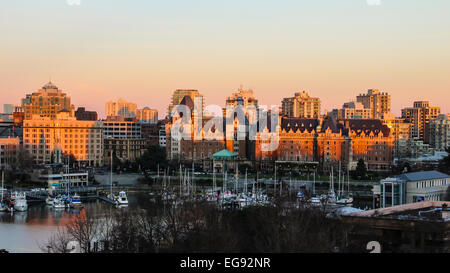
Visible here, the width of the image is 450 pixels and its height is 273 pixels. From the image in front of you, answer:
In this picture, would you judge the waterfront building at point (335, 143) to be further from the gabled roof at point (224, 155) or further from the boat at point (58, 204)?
the boat at point (58, 204)

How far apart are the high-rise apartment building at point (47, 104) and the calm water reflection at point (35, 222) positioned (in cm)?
2968

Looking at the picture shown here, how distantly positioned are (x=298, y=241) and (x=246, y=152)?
36.8 metres

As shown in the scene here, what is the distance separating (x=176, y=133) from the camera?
51438 millimetres

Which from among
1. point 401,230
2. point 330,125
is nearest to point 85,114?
point 330,125

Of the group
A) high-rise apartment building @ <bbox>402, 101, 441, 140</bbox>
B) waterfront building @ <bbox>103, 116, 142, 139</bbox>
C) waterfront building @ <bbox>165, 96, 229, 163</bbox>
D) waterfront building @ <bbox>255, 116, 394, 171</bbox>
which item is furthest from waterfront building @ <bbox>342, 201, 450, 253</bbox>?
high-rise apartment building @ <bbox>402, 101, 441, 140</bbox>

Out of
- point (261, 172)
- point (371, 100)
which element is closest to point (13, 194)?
point (261, 172)

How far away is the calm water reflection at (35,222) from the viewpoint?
73.0 ft

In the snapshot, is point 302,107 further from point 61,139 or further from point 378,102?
point 61,139

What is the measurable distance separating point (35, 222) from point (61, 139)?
81.5 feet

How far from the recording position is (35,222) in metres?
28.0

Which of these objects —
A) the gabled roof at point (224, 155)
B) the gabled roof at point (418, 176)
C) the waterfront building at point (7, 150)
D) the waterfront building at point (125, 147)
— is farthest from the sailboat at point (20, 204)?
the waterfront building at point (125, 147)

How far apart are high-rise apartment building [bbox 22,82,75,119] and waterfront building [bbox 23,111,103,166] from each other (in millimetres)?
11283

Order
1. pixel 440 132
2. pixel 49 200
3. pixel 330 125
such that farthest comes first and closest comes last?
pixel 440 132, pixel 330 125, pixel 49 200
